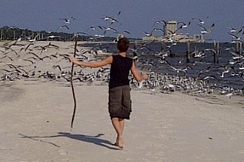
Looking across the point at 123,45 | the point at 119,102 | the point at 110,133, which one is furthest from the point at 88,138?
the point at 123,45

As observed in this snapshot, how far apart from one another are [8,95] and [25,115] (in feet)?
17.2

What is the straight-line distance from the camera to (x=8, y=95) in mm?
19844

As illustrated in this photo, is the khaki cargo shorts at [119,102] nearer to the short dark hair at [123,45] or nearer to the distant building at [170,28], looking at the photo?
the short dark hair at [123,45]

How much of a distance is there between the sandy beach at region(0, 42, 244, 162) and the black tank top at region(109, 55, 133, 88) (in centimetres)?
123

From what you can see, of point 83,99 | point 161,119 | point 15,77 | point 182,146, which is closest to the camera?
point 182,146

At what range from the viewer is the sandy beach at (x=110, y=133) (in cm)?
1009

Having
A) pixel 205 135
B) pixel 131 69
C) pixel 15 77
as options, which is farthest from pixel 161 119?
pixel 15 77

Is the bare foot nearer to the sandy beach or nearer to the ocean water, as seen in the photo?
the sandy beach

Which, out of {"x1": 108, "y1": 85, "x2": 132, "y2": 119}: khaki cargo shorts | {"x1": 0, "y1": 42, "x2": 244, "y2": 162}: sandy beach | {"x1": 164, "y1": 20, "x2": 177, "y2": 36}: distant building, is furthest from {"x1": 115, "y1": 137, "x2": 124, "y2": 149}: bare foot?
{"x1": 164, "y1": 20, "x2": 177, "y2": 36}: distant building

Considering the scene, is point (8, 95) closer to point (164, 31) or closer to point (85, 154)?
point (85, 154)

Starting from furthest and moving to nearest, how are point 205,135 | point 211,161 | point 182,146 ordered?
point 205,135, point 182,146, point 211,161

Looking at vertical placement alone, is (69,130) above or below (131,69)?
below

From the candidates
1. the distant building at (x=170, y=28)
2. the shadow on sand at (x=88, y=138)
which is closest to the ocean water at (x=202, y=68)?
the distant building at (x=170, y=28)

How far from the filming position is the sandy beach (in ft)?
33.1
